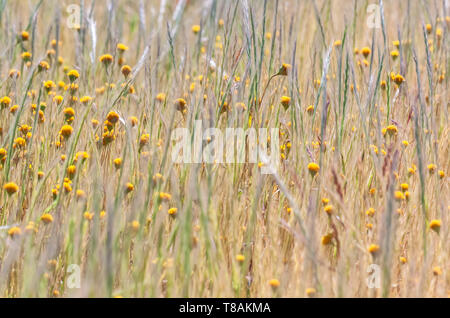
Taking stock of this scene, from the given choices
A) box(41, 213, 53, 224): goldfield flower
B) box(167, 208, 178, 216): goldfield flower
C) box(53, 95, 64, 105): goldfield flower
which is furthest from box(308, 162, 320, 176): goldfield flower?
box(53, 95, 64, 105): goldfield flower

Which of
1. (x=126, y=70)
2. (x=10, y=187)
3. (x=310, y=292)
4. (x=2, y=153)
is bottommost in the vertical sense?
(x=310, y=292)

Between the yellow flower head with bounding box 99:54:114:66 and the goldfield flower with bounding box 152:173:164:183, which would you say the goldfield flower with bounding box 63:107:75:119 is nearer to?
the yellow flower head with bounding box 99:54:114:66

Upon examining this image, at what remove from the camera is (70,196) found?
5.81ft

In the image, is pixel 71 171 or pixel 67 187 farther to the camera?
pixel 71 171

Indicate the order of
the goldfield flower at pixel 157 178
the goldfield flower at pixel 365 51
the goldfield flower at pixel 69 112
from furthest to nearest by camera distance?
1. the goldfield flower at pixel 365 51
2. the goldfield flower at pixel 69 112
3. the goldfield flower at pixel 157 178

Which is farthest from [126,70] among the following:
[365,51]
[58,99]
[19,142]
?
[365,51]

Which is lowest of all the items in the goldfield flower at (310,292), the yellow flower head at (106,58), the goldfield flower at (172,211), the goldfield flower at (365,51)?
the goldfield flower at (310,292)

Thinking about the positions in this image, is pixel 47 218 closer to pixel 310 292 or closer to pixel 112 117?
pixel 112 117

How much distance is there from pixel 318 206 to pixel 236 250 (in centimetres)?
29

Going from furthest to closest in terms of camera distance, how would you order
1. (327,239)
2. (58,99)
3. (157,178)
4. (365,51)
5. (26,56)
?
(365,51)
(26,56)
(58,99)
(157,178)
(327,239)

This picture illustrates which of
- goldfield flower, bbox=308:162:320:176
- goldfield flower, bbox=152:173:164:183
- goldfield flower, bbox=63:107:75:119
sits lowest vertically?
goldfield flower, bbox=152:173:164:183

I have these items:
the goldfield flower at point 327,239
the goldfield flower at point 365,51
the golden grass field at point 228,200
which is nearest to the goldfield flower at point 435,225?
the golden grass field at point 228,200

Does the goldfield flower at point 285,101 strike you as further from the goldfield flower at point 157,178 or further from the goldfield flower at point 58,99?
the goldfield flower at point 58,99
